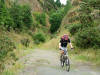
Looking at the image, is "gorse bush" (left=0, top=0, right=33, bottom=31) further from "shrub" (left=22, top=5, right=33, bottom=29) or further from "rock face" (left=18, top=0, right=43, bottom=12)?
"rock face" (left=18, top=0, right=43, bottom=12)

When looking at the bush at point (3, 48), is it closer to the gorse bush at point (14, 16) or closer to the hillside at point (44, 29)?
the hillside at point (44, 29)

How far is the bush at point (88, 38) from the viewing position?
23.2 meters

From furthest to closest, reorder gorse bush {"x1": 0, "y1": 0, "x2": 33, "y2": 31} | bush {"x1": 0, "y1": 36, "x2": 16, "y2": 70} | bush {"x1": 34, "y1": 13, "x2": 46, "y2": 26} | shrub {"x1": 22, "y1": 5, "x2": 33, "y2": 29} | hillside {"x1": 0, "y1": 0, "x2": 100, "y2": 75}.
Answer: bush {"x1": 34, "y1": 13, "x2": 46, "y2": 26}
shrub {"x1": 22, "y1": 5, "x2": 33, "y2": 29}
gorse bush {"x1": 0, "y1": 0, "x2": 33, "y2": 31}
hillside {"x1": 0, "y1": 0, "x2": 100, "y2": 75}
bush {"x1": 0, "y1": 36, "x2": 16, "y2": 70}

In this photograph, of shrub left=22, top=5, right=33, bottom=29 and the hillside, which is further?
shrub left=22, top=5, right=33, bottom=29

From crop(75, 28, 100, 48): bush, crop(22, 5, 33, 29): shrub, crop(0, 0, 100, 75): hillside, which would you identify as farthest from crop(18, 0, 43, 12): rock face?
crop(75, 28, 100, 48): bush

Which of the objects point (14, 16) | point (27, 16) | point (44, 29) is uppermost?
point (14, 16)

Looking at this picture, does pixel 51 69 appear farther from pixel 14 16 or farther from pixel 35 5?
pixel 35 5

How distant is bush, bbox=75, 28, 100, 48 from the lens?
23.2 metres

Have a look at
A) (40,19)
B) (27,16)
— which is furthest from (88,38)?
(40,19)

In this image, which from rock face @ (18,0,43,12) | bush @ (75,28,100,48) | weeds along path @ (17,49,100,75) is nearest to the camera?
weeds along path @ (17,49,100,75)

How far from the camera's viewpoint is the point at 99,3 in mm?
21938

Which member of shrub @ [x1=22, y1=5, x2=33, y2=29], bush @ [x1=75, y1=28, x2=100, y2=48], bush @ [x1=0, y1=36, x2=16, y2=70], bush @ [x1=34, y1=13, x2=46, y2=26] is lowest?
bush @ [x1=34, y1=13, x2=46, y2=26]

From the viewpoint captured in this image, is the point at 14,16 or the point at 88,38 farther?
the point at 14,16

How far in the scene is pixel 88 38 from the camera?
24344mm
